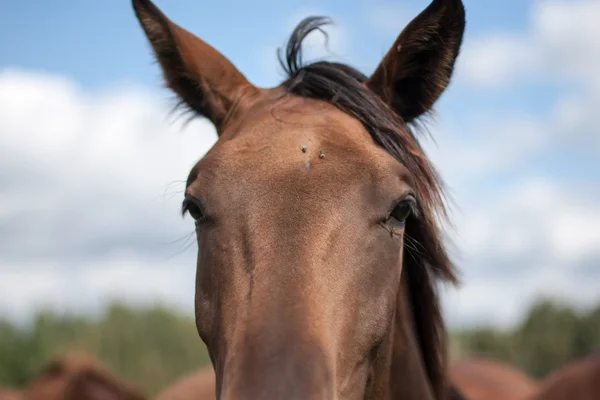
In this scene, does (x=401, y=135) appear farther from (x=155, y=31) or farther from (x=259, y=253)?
(x=155, y=31)

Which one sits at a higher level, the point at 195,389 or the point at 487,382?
the point at 195,389

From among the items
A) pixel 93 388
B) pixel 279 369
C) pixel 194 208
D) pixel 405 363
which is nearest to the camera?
pixel 279 369

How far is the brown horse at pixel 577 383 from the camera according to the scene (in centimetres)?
→ 622

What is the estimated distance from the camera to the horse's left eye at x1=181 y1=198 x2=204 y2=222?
2.85 metres

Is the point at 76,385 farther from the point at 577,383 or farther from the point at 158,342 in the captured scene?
the point at 158,342

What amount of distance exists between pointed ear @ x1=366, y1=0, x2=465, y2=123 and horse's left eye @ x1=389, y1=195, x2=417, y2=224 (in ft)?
2.51

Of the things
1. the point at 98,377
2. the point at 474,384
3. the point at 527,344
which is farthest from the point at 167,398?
the point at 527,344

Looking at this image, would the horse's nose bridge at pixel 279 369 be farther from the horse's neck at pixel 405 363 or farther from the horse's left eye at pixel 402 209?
the horse's neck at pixel 405 363

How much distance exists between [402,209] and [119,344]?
17.8 metres

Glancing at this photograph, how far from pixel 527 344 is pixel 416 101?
45.7 ft

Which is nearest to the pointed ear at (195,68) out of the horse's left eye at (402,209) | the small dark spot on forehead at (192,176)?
the small dark spot on forehead at (192,176)

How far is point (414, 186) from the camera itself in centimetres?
296

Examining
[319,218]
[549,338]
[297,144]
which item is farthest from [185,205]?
[549,338]

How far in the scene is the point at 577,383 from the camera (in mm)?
6441
